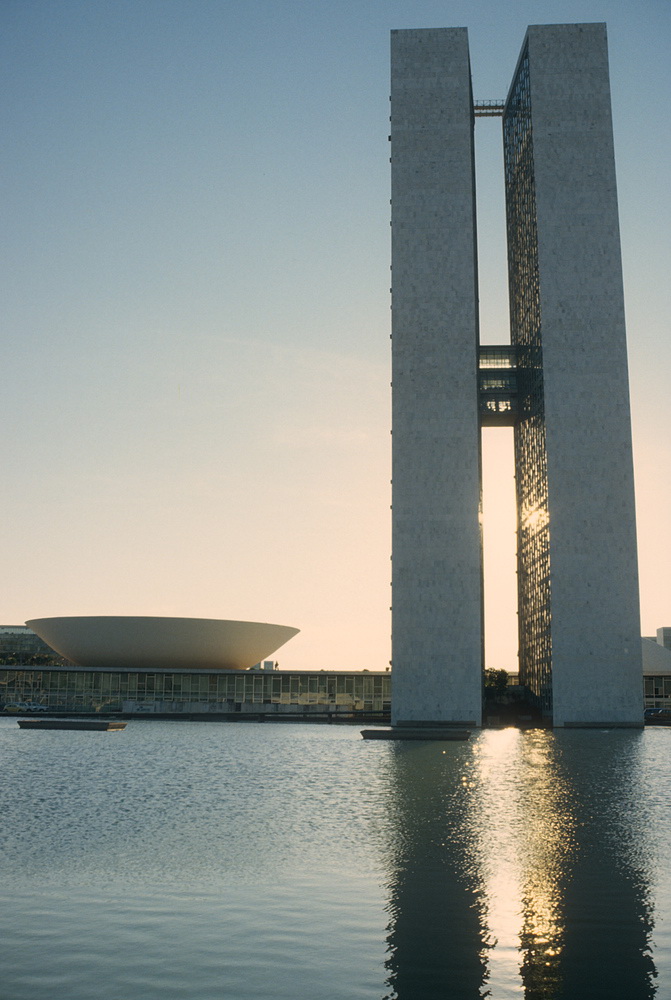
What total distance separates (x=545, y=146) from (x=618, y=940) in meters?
74.3

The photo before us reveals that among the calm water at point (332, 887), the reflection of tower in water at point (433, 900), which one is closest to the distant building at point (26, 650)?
the calm water at point (332, 887)

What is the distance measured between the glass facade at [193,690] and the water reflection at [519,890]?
57.0 metres

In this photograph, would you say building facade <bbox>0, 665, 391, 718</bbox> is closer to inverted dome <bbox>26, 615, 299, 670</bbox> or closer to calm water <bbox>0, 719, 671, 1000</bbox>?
inverted dome <bbox>26, 615, 299, 670</bbox>

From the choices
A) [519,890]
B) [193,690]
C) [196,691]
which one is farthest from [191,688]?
[519,890]

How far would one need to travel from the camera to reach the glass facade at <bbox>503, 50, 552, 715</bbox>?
74188mm

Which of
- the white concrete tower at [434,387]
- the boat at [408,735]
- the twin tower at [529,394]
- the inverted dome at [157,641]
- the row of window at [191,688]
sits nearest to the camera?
the boat at [408,735]

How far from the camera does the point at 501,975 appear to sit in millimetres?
10031

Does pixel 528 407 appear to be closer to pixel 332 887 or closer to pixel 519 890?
pixel 519 890

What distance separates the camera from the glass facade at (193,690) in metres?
85.5

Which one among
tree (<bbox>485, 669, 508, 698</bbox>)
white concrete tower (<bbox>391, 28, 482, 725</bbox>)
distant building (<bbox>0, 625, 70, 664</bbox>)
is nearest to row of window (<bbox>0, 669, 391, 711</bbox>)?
tree (<bbox>485, 669, 508, 698</bbox>)

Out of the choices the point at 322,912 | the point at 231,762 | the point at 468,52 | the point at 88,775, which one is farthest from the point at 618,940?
the point at 468,52

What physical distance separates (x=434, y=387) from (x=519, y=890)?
63.2 m

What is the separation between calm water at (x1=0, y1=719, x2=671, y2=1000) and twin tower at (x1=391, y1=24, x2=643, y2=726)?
39.8 meters

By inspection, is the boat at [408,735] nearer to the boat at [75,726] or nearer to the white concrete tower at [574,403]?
the white concrete tower at [574,403]
